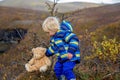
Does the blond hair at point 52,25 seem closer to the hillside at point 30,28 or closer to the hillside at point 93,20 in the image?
the hillside at point 30,28

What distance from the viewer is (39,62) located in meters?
10.2

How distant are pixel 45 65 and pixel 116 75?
1973 millimetres

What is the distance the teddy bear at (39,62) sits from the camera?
9969mm

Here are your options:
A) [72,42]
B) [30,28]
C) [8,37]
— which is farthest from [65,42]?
[8,37]

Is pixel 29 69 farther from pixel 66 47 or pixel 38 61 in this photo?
pixel 66 47

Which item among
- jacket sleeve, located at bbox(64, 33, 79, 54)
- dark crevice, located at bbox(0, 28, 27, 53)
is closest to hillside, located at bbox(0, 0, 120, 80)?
dark crevice, located at bbox(0, 28, 27, 53)

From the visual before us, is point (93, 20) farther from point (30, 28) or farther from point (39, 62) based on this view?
point (39, 62)

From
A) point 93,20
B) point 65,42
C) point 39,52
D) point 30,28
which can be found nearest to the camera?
point 65,42

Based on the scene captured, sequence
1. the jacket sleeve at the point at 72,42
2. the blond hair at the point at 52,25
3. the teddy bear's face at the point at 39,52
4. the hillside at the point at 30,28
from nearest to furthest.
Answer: the jacket sleeve at the point at 72,42 → the blond hair at the point at 52,25 → the teddy bear's face at the point at 39,52 → the hillside at the point at 30,28

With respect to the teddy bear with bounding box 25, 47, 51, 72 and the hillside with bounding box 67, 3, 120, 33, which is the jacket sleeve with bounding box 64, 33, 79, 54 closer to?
the teddy bear with bounding box 25, 47, 51, 72

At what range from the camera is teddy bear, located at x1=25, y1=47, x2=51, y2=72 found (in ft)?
32.7

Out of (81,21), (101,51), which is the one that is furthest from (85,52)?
(81,21)

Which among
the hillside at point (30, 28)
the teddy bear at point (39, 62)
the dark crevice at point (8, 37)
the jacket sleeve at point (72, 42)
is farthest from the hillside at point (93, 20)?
the jacket sleeve at point (72, 42)

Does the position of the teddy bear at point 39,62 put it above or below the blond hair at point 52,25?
below
